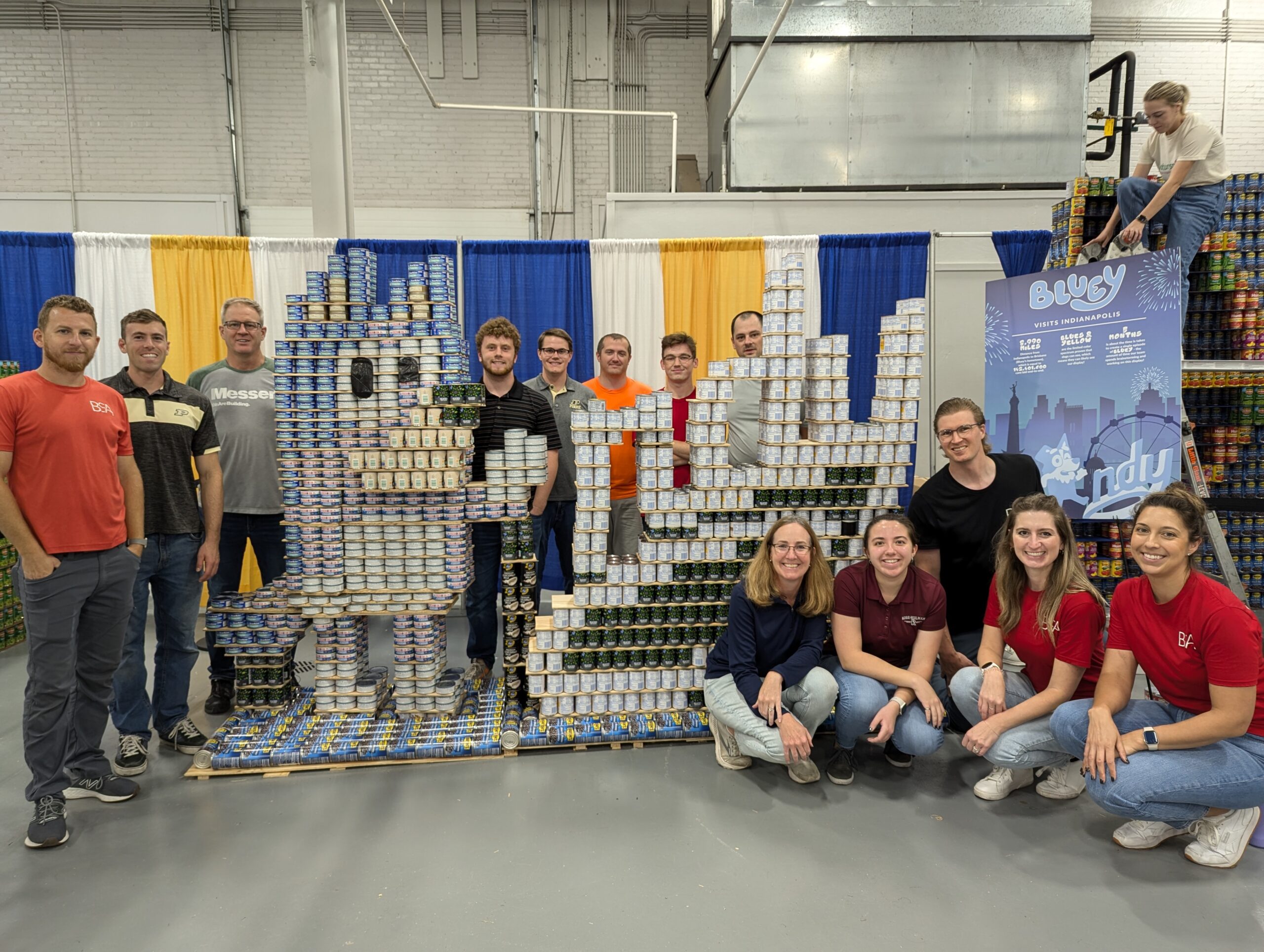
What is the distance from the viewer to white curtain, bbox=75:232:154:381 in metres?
6.42

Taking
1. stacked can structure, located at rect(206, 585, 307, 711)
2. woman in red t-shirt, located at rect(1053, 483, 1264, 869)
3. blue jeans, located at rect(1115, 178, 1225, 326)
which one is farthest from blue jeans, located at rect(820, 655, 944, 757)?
blue jeans, located at rect(1115, 178, 1225, 326)

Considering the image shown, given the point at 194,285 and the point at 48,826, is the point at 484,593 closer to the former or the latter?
the point at 48,826

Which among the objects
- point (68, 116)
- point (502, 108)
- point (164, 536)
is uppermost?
point (68, 116)

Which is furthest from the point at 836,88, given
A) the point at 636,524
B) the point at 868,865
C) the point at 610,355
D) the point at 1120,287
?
the point at 868,865

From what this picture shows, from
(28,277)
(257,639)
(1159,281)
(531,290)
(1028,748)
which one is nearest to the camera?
(1028,748)

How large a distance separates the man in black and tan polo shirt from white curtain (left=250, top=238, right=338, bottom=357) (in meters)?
3.01

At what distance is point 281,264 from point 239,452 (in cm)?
280

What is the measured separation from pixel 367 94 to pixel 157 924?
1007 centimetres

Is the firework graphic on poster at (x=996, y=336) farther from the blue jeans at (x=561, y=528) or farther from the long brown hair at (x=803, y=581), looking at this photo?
the blue jeans at (x=561, y=528)

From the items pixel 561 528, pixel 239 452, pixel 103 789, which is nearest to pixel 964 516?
pixel 561 528

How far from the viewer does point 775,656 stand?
364cm

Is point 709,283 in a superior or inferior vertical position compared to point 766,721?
superior

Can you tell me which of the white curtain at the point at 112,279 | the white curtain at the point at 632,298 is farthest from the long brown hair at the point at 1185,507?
the white curtain at the point at 112,279

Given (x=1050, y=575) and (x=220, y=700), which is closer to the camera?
(x=1050, y=575)
